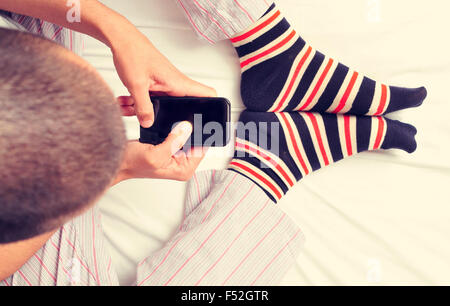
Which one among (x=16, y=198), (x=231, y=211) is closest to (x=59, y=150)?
(x=16, y=198)

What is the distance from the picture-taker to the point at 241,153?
647 millimetres

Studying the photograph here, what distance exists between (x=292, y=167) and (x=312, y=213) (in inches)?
3.9

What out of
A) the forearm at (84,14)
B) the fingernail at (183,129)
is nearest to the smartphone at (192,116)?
the fingernail at (183,129)

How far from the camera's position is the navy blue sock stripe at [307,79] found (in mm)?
641

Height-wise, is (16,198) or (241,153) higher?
(16,198)

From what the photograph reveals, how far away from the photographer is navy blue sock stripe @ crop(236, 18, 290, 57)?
606mm

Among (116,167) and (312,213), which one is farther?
(312,213)

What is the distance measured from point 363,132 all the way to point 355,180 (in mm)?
101

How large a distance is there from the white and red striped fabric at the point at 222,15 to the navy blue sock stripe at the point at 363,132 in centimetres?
31

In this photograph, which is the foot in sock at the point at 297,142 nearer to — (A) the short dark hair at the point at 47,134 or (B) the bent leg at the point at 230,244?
(B) the bent leg at the point at 230,244

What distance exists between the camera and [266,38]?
613 mm

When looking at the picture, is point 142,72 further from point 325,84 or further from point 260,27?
point 325,84

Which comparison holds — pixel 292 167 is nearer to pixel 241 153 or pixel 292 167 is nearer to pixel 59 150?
pixel 241 153

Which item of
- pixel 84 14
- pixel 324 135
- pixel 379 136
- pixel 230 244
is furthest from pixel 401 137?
pixel 84 14
